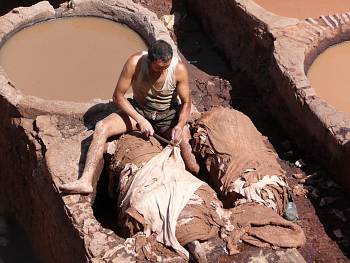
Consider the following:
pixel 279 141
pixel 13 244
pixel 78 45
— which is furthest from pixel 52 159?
pixel 279 141

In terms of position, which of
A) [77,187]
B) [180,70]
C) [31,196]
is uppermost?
[180,70]

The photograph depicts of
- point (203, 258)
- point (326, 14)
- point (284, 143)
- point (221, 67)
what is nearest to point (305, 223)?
point (284, 143)

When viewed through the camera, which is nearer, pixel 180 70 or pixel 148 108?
pixel 180 70

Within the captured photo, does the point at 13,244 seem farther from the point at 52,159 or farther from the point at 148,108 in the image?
the point at 148,108

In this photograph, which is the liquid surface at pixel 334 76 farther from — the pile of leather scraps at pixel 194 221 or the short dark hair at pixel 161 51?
the short dark hair at pixel 161 51

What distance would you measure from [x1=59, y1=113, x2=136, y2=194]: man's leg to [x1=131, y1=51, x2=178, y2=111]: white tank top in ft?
0.71

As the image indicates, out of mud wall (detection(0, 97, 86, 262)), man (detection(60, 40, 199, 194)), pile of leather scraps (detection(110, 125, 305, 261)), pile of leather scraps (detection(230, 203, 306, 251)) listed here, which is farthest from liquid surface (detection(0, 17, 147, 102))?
pile of leather scraps (detection(230, 203, 306, 251))

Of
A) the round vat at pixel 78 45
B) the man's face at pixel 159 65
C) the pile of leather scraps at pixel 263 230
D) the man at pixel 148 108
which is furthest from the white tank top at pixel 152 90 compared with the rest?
the pile of leather scraps at pixel 263 230

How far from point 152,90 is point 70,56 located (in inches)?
88.2

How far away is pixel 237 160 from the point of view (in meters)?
5.90

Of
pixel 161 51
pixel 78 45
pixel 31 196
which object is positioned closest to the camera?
pixel 161 51

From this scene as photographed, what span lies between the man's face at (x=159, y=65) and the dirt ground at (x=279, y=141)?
1615mm

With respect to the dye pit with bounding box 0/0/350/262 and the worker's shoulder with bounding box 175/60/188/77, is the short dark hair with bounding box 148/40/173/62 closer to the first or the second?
the worker's shoulder with bounding box 175/60/188/77

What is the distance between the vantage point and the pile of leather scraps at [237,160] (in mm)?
5719
